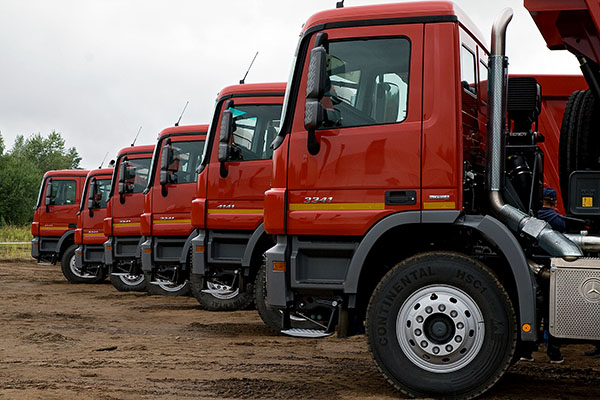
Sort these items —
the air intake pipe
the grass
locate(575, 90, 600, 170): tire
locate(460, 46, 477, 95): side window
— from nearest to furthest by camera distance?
the air intake pipe
locate(575, 90, 600, 170): tire
locate(460, 46, 477, 95): side window
the grass

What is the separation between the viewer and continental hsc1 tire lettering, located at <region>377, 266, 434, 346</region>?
19.0 ft

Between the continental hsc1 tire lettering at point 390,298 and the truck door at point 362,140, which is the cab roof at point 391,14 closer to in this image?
the truck door at point 362,140

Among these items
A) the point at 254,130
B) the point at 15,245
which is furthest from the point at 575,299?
the point at 15,245

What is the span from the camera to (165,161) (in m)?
13.4

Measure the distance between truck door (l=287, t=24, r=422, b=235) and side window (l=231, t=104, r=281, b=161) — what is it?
15.1 feet

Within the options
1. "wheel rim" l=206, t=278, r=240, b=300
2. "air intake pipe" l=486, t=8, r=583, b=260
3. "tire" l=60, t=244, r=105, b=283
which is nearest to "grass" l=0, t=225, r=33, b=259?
"tire" l=60, t=244, r=105, b=283

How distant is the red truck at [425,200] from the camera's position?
5633 millimetres

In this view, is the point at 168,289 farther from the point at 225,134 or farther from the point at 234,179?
the point at 225,134

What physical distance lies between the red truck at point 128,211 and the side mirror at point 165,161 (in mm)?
2498

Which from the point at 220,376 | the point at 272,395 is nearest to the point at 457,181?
the point at 272,395

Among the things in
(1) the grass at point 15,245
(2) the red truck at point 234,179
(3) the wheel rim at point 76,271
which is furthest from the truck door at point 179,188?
(1) the grass at point 15,245

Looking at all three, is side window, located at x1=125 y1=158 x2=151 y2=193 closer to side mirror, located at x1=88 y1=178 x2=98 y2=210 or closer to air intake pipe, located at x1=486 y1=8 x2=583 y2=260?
side mirror, located at x1=88 y1=178 x2=98 y2=210

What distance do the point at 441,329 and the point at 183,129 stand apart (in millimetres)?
9096

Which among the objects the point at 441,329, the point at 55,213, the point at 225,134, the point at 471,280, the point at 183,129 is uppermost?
the point at 183,129
